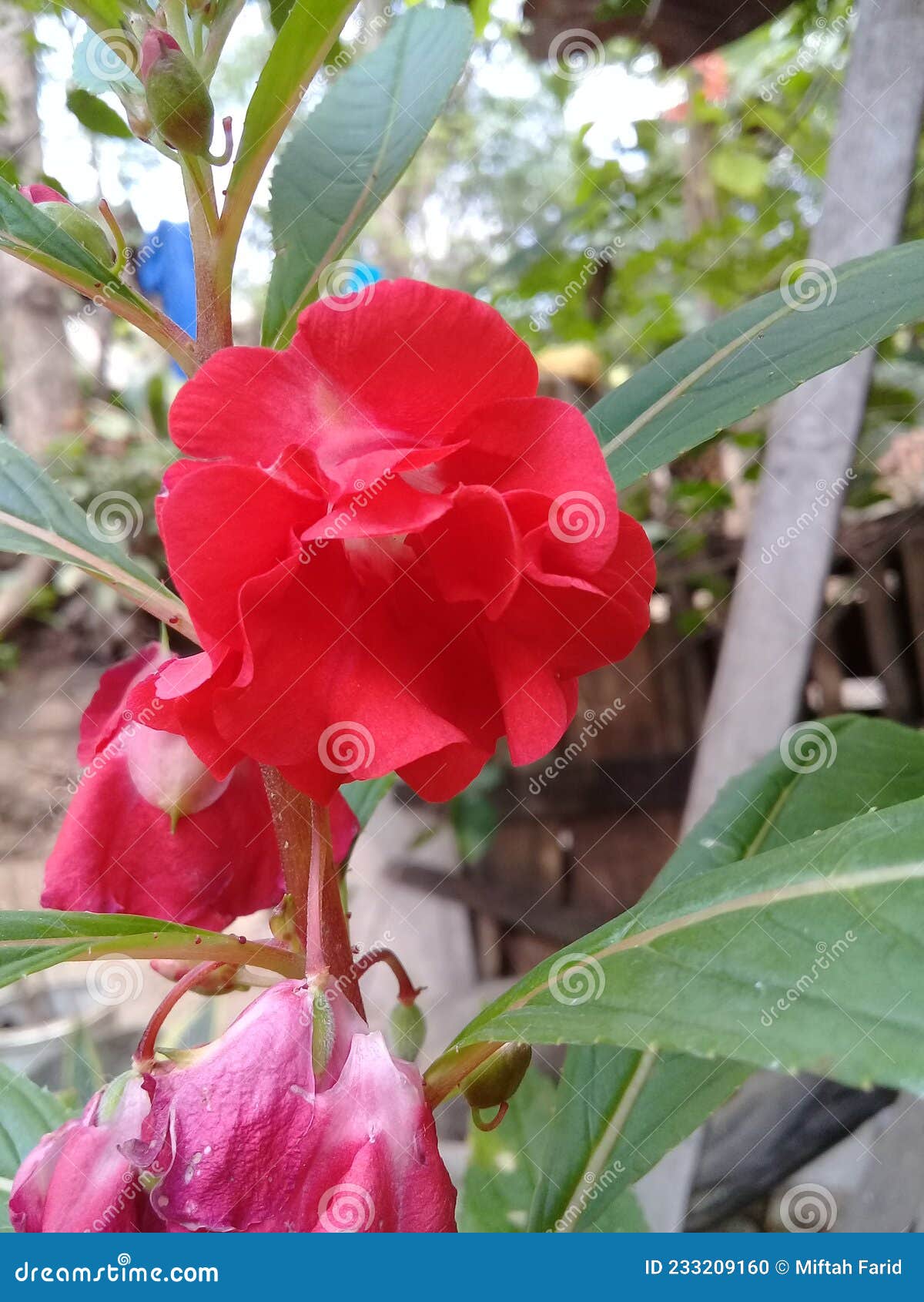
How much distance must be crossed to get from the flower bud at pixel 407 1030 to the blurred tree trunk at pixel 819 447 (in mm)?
549

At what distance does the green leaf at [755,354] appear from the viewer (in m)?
0.49

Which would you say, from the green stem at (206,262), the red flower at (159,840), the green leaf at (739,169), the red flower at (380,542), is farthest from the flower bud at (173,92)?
the green leaf at (739,169)

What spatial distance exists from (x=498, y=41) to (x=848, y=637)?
1.59m

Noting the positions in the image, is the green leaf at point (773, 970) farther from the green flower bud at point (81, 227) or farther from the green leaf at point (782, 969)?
the green flower bud at point (81, 227)

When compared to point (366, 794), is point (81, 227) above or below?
above

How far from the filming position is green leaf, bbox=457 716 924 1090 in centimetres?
29

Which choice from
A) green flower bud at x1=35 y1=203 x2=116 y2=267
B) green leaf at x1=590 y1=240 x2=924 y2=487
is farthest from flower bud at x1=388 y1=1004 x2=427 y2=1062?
green flower bud at x1=35 y1=203 x2=116 y2=267

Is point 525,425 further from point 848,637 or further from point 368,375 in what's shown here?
point 848,637

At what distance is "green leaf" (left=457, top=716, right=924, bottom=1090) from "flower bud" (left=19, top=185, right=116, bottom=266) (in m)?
0.41

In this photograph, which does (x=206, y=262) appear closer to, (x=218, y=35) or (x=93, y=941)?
(x=218, y=35)

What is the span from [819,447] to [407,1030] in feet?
2.53

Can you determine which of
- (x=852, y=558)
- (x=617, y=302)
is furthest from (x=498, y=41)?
(x=852, y=558)

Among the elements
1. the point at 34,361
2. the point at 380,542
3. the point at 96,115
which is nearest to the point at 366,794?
the point at 380,542

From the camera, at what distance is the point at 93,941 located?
15.5 inches
